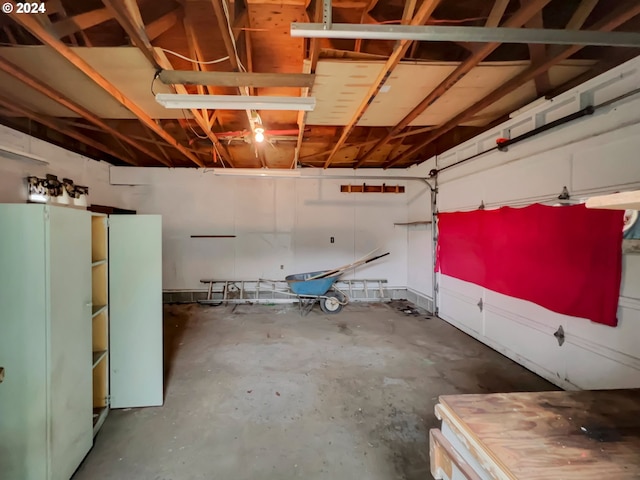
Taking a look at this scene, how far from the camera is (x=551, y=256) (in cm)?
247

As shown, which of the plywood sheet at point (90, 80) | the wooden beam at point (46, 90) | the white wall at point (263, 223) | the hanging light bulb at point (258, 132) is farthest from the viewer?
the white wall at point (263, 223)

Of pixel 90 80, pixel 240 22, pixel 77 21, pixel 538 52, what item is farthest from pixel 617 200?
pixel 90 80

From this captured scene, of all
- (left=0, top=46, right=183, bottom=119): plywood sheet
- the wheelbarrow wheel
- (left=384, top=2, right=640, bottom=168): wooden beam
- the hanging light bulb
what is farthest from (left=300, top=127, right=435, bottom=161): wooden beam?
the wheelbarrow wheel

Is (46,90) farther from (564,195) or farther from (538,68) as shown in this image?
(564,195)

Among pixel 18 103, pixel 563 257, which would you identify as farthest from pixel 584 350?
pixel 18 103

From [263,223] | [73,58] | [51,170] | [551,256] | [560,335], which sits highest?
[73,58]

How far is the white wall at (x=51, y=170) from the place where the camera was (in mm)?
3244

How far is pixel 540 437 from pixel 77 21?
307 cm

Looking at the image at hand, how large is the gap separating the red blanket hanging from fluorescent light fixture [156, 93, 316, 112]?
7.58 feet

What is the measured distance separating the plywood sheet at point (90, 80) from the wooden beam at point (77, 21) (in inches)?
6.1

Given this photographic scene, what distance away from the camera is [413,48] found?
2.10 meters

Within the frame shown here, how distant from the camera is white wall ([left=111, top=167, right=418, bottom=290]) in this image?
216 inches

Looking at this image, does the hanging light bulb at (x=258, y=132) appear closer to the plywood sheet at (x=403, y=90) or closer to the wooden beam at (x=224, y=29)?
the wooden beam at (x=224, y=29)

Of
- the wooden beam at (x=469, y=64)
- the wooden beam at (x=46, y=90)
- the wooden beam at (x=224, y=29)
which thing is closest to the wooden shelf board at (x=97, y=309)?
the wooden beam at (x=46, y=90)
